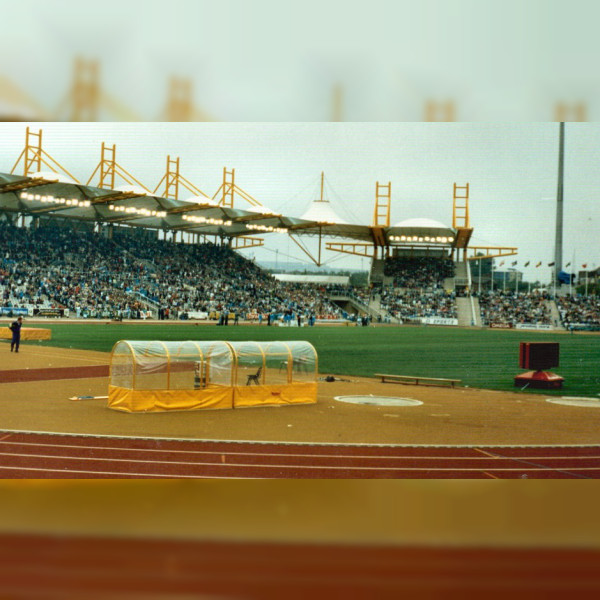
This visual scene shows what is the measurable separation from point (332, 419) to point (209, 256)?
7.56 feet

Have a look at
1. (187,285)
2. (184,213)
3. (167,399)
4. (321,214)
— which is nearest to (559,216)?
(321,214)

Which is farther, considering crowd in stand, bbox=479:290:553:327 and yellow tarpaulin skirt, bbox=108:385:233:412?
crowd in stand, bbox=479:290:553:327

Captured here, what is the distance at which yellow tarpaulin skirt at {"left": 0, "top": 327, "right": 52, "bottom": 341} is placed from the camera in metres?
17.7

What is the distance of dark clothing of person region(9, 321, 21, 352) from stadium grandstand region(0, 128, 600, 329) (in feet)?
8.99

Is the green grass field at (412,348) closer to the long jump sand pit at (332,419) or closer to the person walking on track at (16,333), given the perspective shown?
the long jump sand pit at (332,419)

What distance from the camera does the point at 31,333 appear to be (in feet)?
59.0

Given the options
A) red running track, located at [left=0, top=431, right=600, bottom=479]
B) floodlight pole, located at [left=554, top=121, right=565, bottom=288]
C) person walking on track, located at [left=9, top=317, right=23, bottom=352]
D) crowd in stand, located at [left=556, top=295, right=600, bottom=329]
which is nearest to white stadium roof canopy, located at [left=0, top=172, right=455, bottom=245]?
floodlight pole, located at [left=554, top=121, right=565, bottom=288]

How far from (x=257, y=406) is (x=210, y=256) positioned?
80.5 inches

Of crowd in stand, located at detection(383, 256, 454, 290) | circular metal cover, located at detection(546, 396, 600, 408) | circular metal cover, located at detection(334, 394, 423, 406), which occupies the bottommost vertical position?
circular metal cover, located at detection(334, 394, 423, 406)

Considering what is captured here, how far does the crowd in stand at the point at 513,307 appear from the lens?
8453 millimetres

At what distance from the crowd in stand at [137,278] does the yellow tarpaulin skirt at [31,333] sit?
6119mm

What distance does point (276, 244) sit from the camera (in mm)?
7012

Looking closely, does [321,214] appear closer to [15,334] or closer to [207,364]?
[207,364]

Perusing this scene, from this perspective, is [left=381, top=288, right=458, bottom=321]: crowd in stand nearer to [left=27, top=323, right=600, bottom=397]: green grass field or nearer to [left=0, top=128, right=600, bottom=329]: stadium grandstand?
[left=0, top=128, right=600, bottom=329]: stadium grandstand
